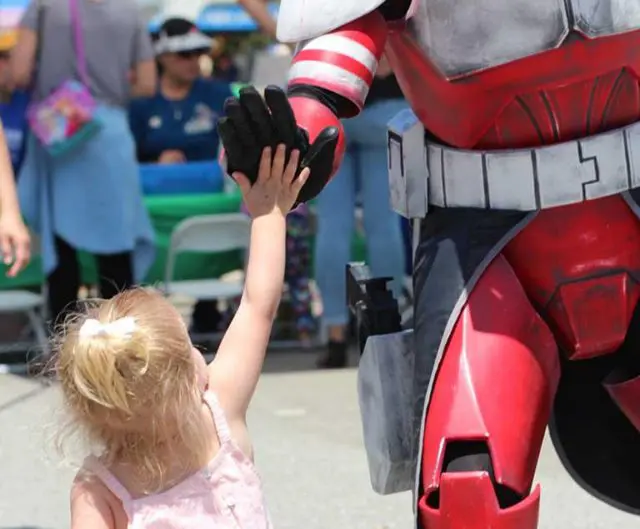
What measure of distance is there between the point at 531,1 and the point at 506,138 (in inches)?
10.3

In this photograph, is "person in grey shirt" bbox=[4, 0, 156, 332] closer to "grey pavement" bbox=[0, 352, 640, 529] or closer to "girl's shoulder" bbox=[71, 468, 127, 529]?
"grey pavement" bbox=[0, 352, 640, 529]

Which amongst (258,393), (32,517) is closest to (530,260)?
(32,517)

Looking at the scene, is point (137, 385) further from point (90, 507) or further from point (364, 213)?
point (364, 213)

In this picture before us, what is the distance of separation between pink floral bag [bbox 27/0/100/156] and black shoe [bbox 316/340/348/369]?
129 centimetres

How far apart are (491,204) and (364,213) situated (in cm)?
296

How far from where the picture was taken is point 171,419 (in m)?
2.03

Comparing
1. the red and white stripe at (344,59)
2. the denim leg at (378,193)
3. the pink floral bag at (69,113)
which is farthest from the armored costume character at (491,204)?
the pink floral bag at (69,113)

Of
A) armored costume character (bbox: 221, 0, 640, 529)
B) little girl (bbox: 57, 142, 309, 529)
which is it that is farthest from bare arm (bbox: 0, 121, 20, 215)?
little girl (bbox: 57, 142, 309, 529)

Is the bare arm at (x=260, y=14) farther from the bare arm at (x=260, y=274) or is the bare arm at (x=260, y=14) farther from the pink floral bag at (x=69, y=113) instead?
the bare arm at (x=260, y=274)

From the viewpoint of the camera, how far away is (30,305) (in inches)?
231

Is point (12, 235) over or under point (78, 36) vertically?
under

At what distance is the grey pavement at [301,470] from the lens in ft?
12.6

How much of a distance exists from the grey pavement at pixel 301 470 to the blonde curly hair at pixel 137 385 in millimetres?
1162

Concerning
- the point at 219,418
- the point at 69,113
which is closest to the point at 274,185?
the point at 219,418
